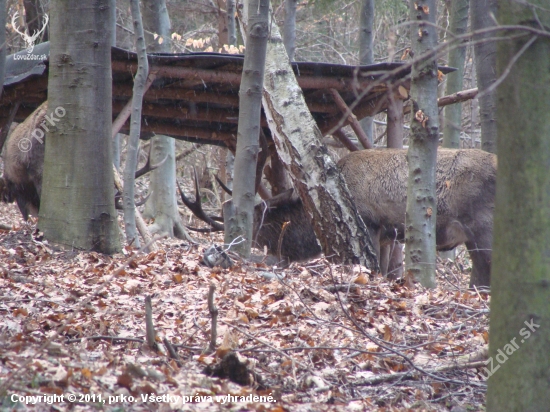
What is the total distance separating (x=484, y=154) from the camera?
8.04 m

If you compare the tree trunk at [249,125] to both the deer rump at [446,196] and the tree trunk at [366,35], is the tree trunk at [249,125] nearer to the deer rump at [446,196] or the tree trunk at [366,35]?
the deer rump at [446,196]

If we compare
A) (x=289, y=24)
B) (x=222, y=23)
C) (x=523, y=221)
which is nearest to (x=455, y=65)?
(x=289, y=24)

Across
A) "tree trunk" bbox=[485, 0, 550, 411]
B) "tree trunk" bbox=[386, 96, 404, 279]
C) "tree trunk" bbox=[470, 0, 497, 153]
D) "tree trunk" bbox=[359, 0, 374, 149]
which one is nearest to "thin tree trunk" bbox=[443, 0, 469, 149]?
"tree trunk" bbox=[359, 0, 374, 149]

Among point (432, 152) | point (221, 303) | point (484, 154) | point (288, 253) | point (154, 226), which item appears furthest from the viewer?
point (154, 226)

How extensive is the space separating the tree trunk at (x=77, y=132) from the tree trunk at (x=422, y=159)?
333 cm

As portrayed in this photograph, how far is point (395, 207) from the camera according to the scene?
8320 mm

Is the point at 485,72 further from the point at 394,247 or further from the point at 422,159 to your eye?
the point at 422,159

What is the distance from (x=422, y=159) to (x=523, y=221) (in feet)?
12.5

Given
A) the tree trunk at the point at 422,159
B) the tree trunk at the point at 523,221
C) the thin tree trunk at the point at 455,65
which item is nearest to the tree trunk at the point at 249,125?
the tree trunk at the point at 422,159

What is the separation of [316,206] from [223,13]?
9497 mm

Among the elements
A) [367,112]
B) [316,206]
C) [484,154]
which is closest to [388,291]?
[316,206]

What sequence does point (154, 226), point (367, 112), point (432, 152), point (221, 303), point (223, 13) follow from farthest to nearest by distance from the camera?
1. point (223, 13)
2. point (154, 226)
3. point (367, 112)
4. point (432, 152)
5. point (221, 303)

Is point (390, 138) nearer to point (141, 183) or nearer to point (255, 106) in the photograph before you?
point (255, 106)

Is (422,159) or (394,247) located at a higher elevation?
(422,159)
